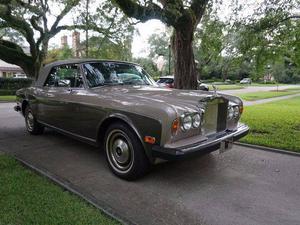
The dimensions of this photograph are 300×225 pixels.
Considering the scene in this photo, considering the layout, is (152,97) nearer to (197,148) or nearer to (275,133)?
(197,148)

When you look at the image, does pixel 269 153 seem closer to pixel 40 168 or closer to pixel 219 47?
pixel 40 168

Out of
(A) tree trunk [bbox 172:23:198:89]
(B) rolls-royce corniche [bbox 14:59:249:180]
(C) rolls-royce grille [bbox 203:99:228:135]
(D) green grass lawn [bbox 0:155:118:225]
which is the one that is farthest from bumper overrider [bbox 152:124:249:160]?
(A) tree trunk [bbox 172:23:198:89]

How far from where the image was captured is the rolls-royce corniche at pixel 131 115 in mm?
3350

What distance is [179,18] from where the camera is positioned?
7.65 m

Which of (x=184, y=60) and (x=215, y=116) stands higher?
(x=184, y=60)

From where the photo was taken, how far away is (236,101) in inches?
178

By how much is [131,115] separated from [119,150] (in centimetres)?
64

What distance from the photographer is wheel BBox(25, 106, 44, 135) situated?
622cm

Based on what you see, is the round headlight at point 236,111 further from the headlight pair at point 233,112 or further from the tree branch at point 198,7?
the tree branch at point 198,7

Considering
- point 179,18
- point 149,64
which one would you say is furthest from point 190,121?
point 149,64

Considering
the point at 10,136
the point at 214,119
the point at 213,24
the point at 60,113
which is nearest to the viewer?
the point at 214,119

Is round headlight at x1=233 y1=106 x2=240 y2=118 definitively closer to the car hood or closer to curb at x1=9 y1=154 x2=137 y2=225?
the car hood

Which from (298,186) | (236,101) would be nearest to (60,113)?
(236,101)

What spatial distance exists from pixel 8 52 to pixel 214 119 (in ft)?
61.9
